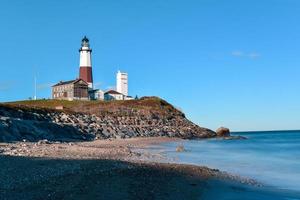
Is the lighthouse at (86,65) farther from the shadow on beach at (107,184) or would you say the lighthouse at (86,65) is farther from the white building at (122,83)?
the shadow on beach at (107,184)

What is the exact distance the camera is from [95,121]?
65375 mm

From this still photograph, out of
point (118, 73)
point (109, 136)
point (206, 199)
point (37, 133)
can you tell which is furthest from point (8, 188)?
point (118, 73)

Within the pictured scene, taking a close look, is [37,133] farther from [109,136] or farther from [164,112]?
[164,112]

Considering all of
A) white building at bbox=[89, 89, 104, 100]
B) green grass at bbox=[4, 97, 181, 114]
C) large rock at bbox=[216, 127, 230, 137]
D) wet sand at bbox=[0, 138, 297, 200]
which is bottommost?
wet sand at bbox=[0, 138, 297, 200]

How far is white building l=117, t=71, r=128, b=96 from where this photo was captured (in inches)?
4700

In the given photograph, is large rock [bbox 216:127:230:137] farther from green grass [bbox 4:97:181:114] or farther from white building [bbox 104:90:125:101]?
white building [bbox 104:90:125:101]

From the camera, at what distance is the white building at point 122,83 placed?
11938 cm

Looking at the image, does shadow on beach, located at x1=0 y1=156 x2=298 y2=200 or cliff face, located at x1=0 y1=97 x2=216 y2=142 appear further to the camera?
cliff face, located at x1=0 y1=97 x2=216 y2=142

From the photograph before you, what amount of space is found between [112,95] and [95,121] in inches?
1935

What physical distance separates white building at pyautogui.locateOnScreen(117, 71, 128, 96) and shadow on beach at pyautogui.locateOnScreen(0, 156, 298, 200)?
10134 cm

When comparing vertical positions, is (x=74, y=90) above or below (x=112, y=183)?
above

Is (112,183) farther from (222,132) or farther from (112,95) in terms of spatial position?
(112,95)

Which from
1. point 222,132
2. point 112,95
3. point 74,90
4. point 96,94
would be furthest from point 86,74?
point 222,132

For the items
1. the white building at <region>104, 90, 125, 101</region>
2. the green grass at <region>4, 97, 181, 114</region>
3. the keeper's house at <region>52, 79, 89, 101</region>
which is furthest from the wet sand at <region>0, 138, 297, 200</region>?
the white building at <region>104, 90, 125, 101</region>
